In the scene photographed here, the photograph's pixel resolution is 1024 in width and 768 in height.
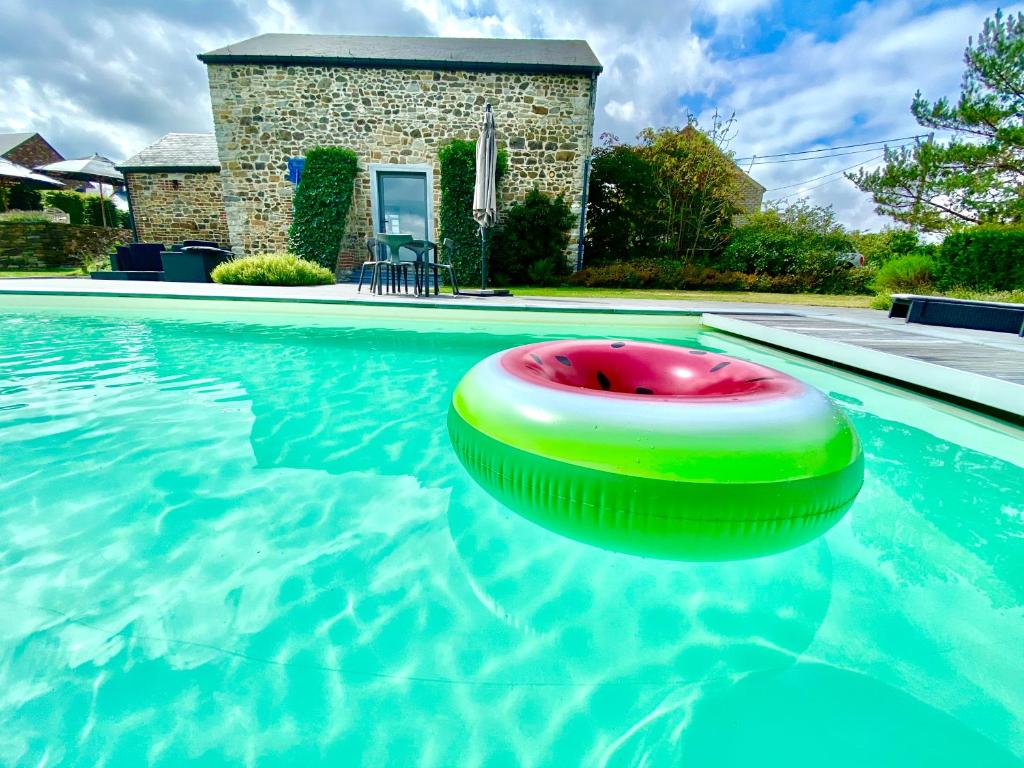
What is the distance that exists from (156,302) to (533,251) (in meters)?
7.47

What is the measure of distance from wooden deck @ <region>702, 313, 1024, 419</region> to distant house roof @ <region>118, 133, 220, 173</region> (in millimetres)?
14220

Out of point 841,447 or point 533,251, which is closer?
point 841,447

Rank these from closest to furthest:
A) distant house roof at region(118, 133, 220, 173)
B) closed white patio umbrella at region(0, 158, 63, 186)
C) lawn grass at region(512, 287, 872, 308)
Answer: lawn grass at region(512, 287, 872, 308) < distant house roof at region(118, 133, 220, 173) < closed white patio umbrella at region(0, 158, 63, 186)

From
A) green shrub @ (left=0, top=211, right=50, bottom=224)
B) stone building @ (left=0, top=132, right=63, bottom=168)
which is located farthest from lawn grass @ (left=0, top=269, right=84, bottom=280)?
stone building @ (left=0, top=132, right=63, bottom=168)

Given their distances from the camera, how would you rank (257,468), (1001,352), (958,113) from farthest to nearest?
1. (958,113)
2. (1001,352)
3. (257,468)

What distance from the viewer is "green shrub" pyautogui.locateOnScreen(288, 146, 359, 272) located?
34.0 ft

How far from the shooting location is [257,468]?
2.39 meters

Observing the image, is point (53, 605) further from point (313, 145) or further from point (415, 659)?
point (313, 145)

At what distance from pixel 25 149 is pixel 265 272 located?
32430 mm


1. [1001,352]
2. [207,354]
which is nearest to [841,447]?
[1001,352]

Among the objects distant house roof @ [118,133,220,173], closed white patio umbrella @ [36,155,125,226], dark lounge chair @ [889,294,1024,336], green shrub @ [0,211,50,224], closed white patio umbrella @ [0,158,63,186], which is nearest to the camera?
dark lounge chair @ [889,294,1024,336]

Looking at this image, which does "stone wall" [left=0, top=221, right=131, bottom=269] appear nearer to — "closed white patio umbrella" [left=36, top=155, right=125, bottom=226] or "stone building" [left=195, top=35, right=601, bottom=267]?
"closed white patio umbrella" [left=36, top=155, right=125, bottom=226]

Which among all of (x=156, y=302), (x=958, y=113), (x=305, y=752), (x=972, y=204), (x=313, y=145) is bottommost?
(x=305, y=752)

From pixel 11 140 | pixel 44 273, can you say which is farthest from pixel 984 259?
pixel 11 140
